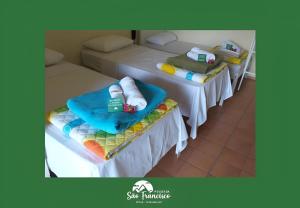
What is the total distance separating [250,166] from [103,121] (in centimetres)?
132

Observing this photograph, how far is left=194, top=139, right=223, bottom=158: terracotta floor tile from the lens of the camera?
181 centimetres

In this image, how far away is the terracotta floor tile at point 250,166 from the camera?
1.66m

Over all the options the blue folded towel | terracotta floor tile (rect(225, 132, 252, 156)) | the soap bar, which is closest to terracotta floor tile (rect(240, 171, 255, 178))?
terracotta floor tile (rect(225, 132, 252, 156))

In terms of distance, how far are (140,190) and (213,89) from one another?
1.31m

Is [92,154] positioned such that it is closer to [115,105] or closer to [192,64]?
[115,105]

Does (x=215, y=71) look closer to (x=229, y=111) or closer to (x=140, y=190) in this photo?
(x=229, y=111)

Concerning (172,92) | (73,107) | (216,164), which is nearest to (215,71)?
(172,92)

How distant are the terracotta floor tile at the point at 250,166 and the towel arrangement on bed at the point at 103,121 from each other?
2.98 ft

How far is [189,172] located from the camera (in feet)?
5.30

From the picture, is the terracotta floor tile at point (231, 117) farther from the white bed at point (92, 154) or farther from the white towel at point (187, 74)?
the white bed at point (92, 154)

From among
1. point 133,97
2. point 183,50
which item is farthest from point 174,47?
point 133,97

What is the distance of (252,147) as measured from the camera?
75.2 inches

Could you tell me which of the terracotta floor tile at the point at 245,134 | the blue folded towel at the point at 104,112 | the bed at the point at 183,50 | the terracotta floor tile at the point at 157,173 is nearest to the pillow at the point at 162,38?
the bed at the point at 183,50

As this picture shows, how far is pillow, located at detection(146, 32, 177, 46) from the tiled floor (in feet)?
4.35
